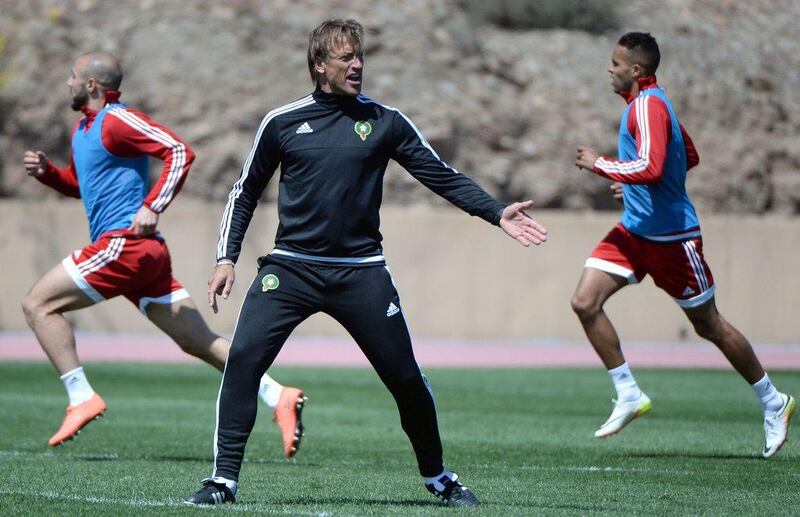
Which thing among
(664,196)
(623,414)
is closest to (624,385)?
(623,414)

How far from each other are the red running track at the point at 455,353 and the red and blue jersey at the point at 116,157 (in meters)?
9.70

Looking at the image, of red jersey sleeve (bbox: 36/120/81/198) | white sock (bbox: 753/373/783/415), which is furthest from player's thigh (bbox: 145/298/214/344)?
white sock (bbox: 753/373/783/415)

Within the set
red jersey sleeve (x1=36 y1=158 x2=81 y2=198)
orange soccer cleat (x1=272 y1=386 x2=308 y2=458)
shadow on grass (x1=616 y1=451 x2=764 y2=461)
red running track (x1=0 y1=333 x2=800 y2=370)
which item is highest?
red jersey sleeve (x1=36 y1=158 x2=81 y2=198)

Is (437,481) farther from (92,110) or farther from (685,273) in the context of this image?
(92,110)

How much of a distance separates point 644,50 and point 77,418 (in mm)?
4194

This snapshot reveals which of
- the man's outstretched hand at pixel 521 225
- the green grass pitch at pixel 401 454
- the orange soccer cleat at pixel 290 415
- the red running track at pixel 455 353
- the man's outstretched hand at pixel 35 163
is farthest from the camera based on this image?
the red running track at pixel 455 353

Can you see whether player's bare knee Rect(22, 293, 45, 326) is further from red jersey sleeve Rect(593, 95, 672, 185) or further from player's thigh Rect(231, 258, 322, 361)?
red jersey sleeve Rect(593, 95, 672, 185)

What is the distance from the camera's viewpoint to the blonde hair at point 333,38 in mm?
6430

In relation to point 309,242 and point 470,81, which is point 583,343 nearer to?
point 470,81

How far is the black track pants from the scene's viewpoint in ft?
21.2

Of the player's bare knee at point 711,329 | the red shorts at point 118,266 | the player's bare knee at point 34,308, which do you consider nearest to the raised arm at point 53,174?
the red shorts at point 118,266

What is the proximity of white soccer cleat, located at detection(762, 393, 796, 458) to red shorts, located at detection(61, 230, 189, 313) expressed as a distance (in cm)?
375

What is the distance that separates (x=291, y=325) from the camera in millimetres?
6492

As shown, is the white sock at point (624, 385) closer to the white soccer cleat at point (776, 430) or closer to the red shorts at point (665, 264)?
the red shorts at point (665, 264)
